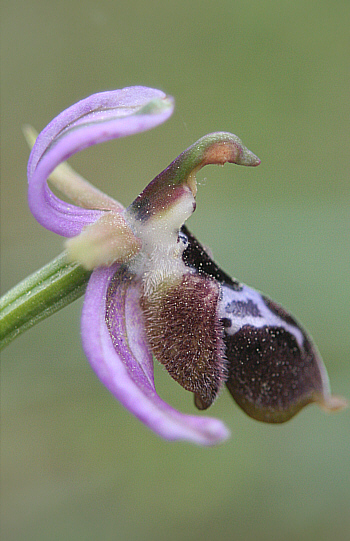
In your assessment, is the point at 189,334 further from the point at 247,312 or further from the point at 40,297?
the point at 40,297

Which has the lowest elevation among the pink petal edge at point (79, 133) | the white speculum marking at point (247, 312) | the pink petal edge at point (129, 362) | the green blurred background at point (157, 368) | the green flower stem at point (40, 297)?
the green blurred background at point (157, 368)

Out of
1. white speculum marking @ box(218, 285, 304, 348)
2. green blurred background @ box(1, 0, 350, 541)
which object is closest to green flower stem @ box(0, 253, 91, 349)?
white speculum marking @ box(218, 285, 304, 348)

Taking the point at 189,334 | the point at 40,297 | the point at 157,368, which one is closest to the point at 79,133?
the point at 40,297

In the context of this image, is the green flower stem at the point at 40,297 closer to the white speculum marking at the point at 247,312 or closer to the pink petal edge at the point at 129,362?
the pink petal edge at the point at 129,362

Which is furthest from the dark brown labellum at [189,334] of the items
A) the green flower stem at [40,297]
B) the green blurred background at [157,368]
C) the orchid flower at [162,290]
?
the green blurred background at [157,368]

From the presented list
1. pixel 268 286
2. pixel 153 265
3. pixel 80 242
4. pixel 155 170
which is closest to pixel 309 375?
pixel 153 265

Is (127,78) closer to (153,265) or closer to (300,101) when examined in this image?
(300,101)

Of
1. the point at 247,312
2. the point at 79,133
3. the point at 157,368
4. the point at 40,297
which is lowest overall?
the point at 157,368
